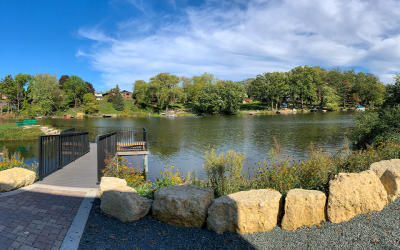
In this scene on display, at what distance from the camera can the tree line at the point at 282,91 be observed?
235ft

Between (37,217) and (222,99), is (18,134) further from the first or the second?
(222,99)

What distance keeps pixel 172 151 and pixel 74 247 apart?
Result: 45.8ft

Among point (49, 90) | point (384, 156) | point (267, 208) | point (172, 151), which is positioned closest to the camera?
point (267, 208)

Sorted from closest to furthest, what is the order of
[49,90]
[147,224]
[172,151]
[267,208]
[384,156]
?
[267,208], [147,224], [384,156], [172,151], [49,90]

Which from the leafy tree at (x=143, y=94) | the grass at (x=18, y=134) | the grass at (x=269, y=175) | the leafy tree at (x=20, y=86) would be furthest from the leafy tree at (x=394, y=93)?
the leafy tree at (x=20, y=86)

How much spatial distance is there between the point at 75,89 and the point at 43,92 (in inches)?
484

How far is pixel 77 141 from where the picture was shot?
34.5 ft

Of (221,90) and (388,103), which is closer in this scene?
(388,103)

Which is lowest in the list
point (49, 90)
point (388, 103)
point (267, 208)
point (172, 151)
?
point (172, 151)

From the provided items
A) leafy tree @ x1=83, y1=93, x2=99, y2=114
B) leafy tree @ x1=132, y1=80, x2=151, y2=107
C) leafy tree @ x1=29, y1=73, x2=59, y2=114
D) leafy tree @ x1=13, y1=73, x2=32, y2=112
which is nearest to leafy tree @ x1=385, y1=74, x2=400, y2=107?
leafy tree @ x1=132, y1=80, x2=151, y2=107

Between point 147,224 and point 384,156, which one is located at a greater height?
point 384,156

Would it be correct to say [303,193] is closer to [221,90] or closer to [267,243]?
[267,243]

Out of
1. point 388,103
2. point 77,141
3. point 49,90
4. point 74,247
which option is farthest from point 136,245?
point 49,90

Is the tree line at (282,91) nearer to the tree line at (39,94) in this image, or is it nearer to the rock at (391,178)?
the tree line at (39,94)
